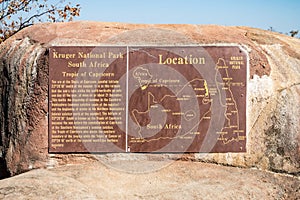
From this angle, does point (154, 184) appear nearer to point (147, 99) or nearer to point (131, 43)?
point (147, 99)

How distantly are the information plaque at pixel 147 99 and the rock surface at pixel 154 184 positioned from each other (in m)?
0.31

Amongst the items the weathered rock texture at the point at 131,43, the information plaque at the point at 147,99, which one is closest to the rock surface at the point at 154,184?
the weathered rock texture at the point at 131,43

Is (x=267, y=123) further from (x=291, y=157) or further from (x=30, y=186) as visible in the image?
(x=30, y=186)

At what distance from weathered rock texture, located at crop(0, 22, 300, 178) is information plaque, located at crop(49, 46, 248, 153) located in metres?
0.11

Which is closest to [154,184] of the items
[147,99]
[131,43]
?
[147,99]

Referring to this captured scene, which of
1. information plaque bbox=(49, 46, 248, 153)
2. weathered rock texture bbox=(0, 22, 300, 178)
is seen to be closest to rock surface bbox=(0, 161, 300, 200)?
weathered rock texture bbox=(0, 22, 300, 178)

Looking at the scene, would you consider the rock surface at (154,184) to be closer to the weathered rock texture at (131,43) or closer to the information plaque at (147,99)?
the weathered rock texture at (131,43)

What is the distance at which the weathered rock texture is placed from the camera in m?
4.78

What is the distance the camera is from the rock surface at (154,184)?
3854 millimetres

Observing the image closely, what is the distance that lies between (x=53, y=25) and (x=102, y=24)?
2.06ft

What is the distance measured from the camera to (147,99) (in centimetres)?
481

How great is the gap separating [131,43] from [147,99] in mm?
716

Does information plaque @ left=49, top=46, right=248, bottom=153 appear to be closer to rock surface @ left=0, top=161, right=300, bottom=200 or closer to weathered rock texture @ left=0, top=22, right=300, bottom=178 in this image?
weathered rock texture @ left=0, top=22, right=300, bottom=178

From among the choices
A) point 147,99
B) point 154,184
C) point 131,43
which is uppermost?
point 131,43
